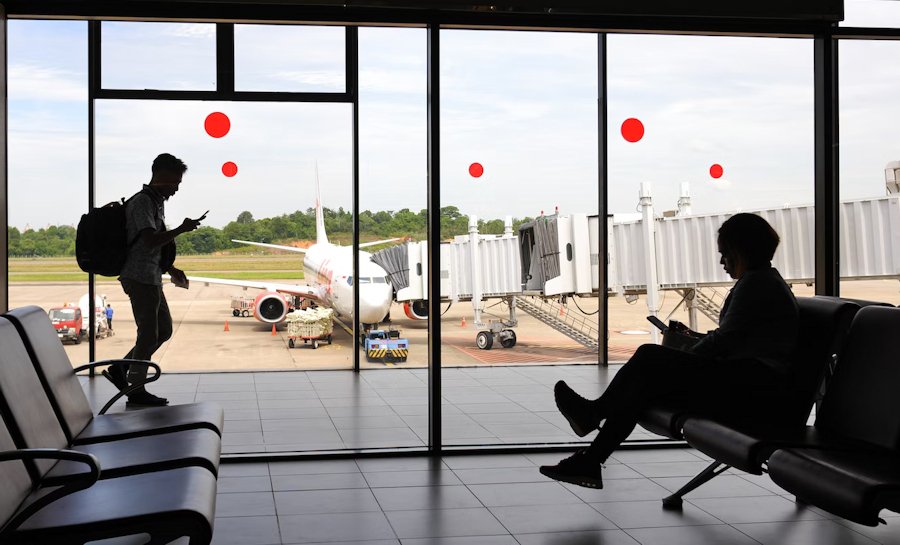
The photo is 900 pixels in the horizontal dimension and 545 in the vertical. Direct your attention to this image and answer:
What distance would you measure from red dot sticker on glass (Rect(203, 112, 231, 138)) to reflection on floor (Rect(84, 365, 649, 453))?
6.11ft

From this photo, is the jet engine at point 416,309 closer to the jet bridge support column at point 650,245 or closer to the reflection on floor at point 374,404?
the jet bridge support column at point 650,245

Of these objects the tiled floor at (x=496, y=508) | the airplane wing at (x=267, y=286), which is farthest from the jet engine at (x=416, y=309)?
the tiled floor at (x=496, y=508)

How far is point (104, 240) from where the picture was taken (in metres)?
4.48

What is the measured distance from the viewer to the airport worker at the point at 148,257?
4.47m

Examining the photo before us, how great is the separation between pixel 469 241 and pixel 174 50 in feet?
22.7

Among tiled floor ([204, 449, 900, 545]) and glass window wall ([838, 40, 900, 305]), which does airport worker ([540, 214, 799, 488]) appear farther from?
glass window wall ([838, 40, 900, 305])

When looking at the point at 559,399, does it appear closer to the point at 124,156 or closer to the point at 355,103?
the point at 355,103

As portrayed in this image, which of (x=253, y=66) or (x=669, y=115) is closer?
(x=253, y=66)

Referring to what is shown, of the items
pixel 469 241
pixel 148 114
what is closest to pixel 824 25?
pixel 148 114

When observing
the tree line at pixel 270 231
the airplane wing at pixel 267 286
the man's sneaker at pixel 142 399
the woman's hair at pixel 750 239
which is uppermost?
Answer: the tree line at pixel 270 231

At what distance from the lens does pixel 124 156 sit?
6891 mm

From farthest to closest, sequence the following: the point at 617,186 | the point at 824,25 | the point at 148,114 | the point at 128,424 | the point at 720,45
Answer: the point at 720,45 < the point at 148,114 < the point at 617,186 < the point at 824,25 < the point at 128,424

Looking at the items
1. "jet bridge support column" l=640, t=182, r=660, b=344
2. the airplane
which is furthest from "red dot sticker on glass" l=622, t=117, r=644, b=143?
the airplane

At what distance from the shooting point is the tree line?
4598 millimetres
